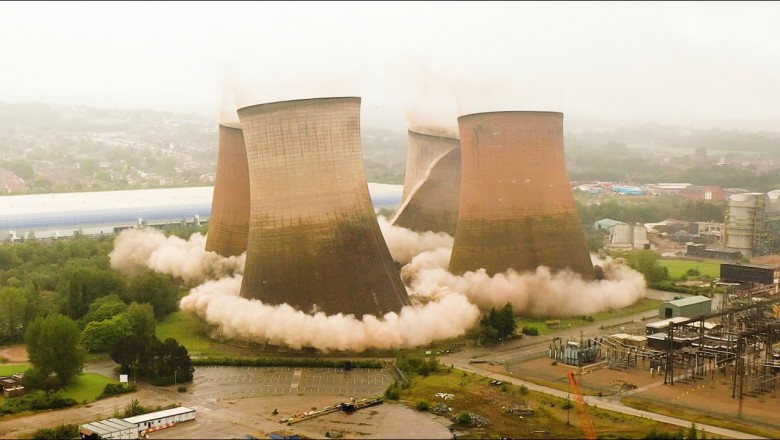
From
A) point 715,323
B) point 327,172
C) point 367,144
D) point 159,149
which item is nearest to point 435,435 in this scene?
point 327,172

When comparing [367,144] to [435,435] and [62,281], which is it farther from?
[435,435]

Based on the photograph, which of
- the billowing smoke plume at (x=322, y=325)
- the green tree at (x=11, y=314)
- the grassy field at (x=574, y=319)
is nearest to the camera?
the billowing smoke plume at (x=322, y=325)

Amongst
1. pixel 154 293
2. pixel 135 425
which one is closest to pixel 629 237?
pixel 154 293

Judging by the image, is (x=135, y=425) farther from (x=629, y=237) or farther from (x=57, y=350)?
(x=629, y=237)

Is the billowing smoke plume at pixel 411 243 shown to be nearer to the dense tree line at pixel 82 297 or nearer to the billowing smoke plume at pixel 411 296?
the billowing smoke plume at pixel 411 296

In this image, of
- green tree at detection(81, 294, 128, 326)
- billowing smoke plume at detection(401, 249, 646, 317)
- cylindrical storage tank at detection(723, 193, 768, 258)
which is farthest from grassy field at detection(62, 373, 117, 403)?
cylindrical storage tank at detection(723, 193, 768, 258)

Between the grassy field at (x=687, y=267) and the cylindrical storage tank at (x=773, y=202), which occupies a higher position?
the cylindrical storage tank at (x=773, y=202)

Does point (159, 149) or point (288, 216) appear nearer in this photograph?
point (288, 216)

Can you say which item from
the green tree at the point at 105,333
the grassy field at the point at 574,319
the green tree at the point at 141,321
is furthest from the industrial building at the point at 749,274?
the green tree at the point at 105,333
